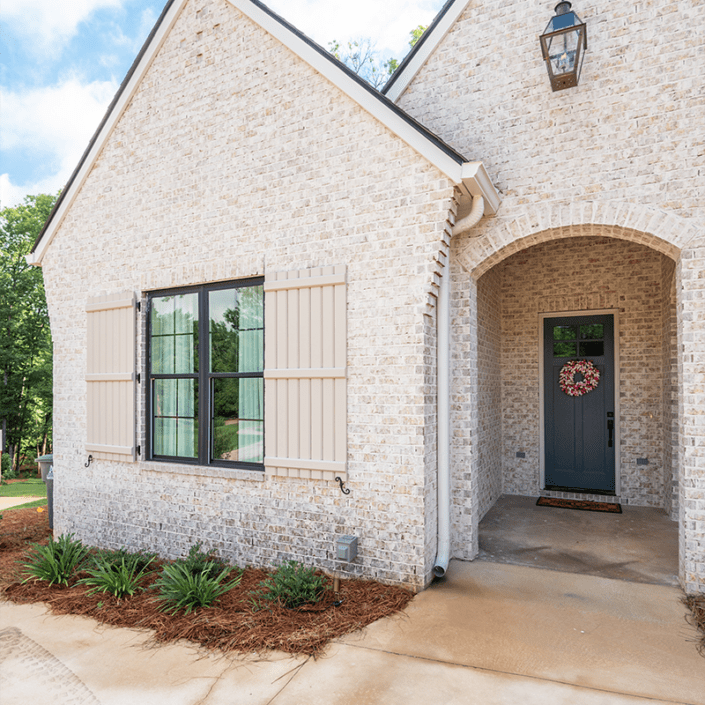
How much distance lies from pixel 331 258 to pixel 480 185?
135cm

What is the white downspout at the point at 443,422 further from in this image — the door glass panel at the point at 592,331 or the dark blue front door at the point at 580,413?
the door glass panel at the point at 592,331

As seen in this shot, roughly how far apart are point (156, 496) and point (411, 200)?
3.82 metres

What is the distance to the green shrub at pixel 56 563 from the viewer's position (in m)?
4.52

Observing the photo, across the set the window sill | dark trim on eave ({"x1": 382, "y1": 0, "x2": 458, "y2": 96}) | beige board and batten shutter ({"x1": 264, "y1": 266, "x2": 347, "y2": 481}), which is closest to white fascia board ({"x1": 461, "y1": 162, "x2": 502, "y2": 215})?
beige board and batten shutter ({"x1": 264, "y1": 266, "x2": 347, "y2": 481})

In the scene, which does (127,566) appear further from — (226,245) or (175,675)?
(226,245)

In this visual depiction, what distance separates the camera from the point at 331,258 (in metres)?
4.36

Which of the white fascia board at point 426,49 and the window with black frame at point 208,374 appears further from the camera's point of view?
the window with black frame at point 208,374

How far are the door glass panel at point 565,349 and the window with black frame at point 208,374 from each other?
4305 mm

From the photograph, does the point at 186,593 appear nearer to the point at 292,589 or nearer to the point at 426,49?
the point at 292,589

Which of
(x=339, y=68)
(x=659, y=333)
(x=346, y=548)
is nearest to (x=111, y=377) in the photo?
(x=346, y=548)

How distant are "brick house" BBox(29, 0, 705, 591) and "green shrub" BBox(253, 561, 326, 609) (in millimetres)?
357

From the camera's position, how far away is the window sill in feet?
15.2

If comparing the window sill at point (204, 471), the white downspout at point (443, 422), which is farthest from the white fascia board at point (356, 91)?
the window sill at point (204, 471)

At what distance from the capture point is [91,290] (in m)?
5.66
